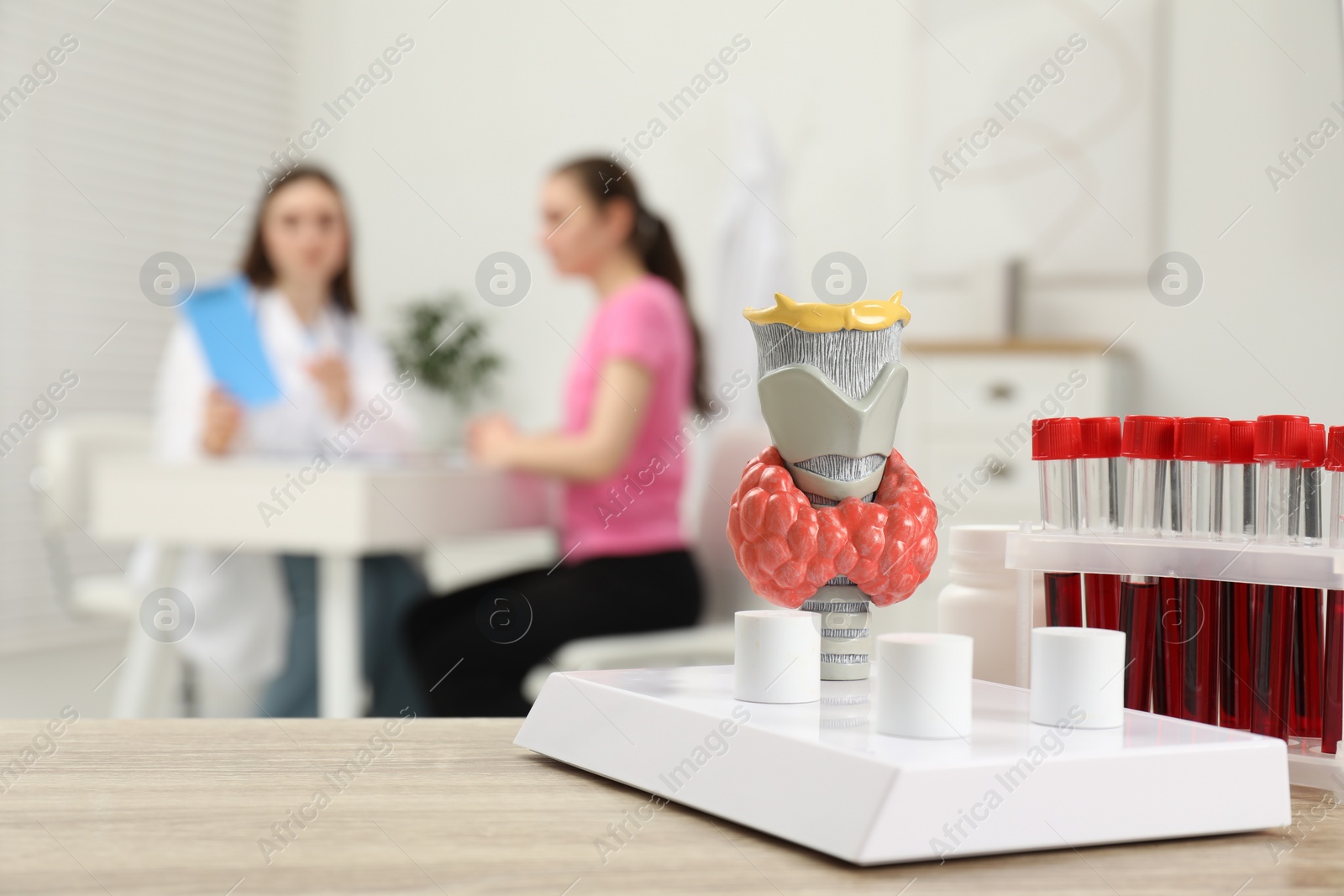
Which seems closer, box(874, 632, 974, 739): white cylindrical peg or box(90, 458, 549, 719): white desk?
box(874, 632, 974, 739): white cylindrical peg

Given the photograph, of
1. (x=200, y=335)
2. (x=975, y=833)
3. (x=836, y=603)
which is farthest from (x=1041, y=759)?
(x=200, y=335)

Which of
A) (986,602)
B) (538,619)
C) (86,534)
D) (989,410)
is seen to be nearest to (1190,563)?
(986,602)

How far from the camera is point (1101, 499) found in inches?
23.7

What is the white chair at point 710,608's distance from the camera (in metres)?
1.71

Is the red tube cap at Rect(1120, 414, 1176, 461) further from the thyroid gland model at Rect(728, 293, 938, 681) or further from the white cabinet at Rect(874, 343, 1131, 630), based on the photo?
the white cabinet at Rect(874, 343, 1131, 630)

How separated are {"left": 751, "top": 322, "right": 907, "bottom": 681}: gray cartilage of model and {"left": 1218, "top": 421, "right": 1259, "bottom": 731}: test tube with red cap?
161 mm

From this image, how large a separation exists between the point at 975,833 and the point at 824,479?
212mm

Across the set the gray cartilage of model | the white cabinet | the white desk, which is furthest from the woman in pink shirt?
the gray cartilage of model

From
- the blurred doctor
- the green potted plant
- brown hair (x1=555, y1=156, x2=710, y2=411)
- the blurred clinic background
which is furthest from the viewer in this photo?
the green potted plant

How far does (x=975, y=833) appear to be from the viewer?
430 mm

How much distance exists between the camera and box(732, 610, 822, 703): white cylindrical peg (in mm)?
539

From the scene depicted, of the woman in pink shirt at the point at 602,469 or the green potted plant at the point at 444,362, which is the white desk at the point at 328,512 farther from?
the green potted plant at the point at 444,362

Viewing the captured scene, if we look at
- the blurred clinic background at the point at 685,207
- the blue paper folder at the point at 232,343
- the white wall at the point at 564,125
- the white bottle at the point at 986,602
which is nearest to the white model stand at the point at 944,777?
the white bottle at the point at 986,602

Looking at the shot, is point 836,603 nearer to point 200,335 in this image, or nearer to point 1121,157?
point 200,335
